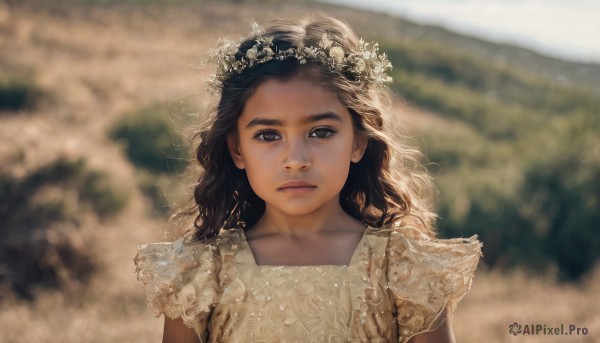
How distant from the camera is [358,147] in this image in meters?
3.11

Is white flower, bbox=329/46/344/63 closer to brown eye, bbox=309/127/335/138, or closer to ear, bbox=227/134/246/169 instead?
brown eye, bbox=309/127/335/138

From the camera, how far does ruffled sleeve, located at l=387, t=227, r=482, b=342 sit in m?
2.81

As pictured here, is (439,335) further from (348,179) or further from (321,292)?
(348,179)

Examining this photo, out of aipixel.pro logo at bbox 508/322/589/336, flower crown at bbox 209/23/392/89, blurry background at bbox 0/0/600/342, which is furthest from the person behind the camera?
blurry background at bbox 0/0/600/342

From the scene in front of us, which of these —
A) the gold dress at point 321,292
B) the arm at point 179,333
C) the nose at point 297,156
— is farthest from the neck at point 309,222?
the arm at point 179,333

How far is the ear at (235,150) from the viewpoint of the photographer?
123 inches

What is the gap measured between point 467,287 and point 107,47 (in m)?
19.4

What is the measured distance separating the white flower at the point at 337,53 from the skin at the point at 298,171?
165 millimetres

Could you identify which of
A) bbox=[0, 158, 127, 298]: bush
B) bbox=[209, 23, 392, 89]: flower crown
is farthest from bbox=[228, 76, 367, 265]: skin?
bbox=[0, 158, 127, 298]: bush

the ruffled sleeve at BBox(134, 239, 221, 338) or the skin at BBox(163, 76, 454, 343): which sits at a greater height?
the skin at BBox(163, 76, 454, 343)

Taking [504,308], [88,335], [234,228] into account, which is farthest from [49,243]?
[234,228]

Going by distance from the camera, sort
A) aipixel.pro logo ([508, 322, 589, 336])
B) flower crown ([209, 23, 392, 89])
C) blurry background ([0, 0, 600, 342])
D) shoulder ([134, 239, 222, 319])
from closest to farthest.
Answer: shoulder ([134, 239, 222, 319]) < flower crown ([209, 23, 392, 89]) < aipixel.pro logo ([508, 322, 589, 336]) < blurry background ([0, 0, 600, 342])

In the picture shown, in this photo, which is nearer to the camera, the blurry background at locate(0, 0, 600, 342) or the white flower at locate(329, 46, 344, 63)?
the white flower at locate(329, 46, 344, 63)

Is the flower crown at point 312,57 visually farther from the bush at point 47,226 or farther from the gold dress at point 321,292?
the bush at point 47,226
